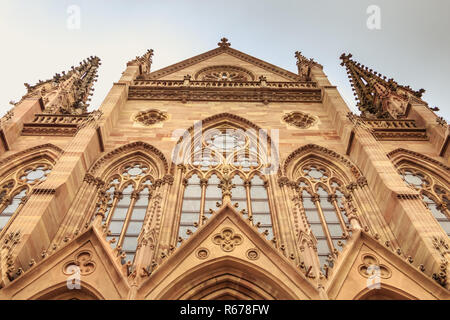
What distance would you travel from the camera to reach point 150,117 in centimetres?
1545

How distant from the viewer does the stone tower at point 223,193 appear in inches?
287

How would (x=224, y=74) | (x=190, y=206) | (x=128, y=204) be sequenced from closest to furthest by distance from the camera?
(x=190, y=206), (x=128, y=204), (x=224, y=74)

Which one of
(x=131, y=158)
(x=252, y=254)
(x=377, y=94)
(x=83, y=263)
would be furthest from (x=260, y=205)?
(x=377, y=94)

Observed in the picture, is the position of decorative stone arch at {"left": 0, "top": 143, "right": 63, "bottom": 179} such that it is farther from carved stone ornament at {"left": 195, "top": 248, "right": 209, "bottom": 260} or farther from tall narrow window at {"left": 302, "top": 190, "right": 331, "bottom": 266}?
tall narrow window at {"left": 302, "top": 190, "right": 331, "bottom": 266}

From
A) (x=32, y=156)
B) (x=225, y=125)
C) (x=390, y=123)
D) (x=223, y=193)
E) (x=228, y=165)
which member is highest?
(x=225, y=125)

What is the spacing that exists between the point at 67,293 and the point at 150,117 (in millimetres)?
9261

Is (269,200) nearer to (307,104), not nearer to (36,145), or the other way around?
(307,104)

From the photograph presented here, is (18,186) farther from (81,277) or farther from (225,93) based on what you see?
(225,93)

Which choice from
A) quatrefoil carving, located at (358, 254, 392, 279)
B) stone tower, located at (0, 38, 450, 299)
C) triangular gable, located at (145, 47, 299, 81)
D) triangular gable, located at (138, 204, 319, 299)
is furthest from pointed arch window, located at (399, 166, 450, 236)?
triangular gable, located at (145, 47, 299, 81)

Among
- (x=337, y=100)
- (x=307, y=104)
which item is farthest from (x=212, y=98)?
(x=337, y=100)

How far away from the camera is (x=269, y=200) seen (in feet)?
36.8

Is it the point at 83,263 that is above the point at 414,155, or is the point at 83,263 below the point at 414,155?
below

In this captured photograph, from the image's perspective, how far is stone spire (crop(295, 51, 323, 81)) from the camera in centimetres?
1977

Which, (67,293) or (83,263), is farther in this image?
(83,263)
